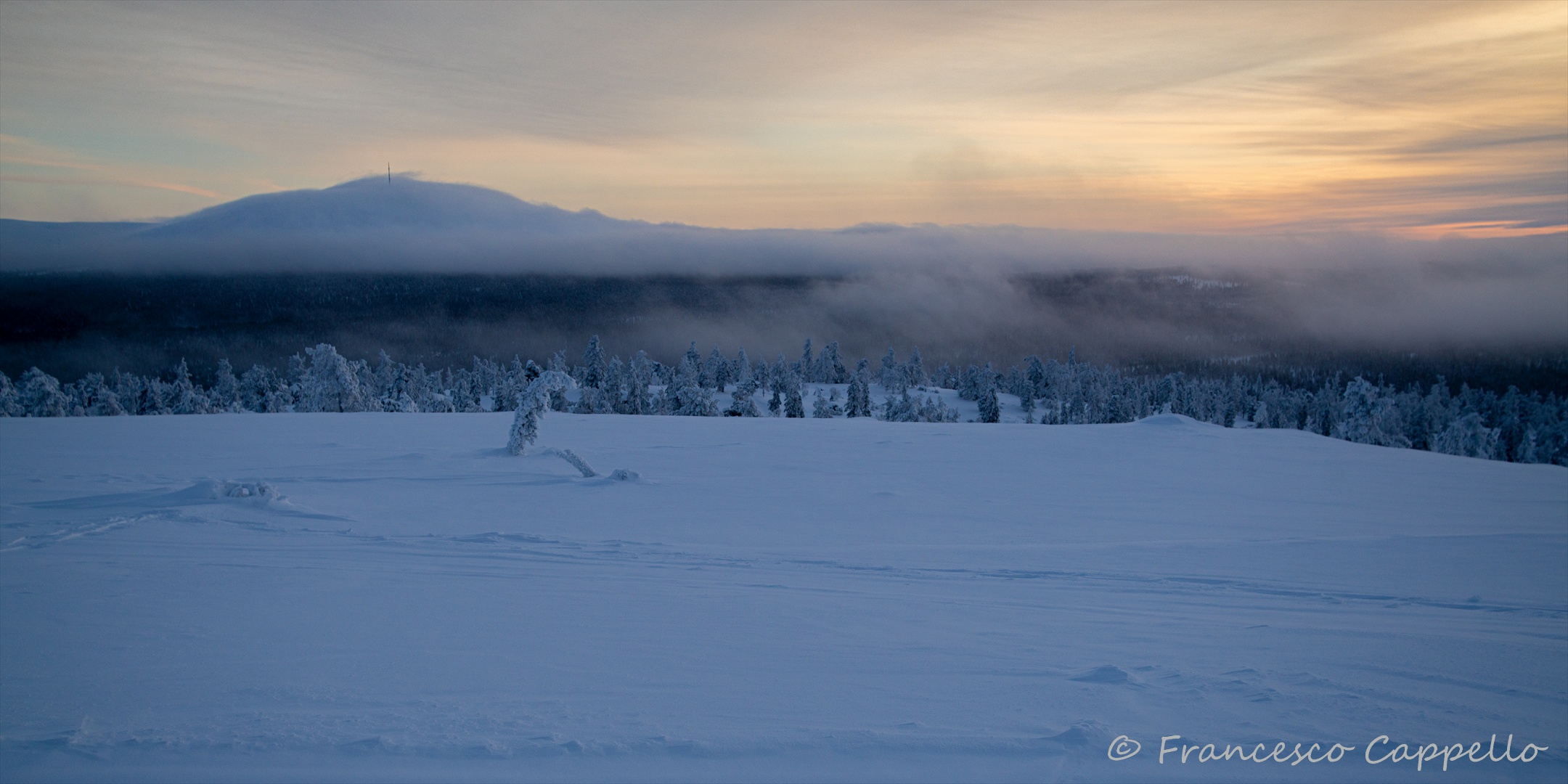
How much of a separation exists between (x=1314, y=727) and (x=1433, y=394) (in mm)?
83196

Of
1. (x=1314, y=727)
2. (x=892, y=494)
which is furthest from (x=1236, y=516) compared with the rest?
(x=1314, y=727)

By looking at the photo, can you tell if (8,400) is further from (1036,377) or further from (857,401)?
(1036,377)

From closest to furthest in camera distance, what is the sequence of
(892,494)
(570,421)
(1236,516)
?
(1236,516) < (892,494) < (570,421)

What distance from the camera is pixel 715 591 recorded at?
6.61 metres

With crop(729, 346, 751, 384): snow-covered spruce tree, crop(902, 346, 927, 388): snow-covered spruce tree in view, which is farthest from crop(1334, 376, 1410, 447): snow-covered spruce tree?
crop(729, 346, 751, 384): snow-covered spruce tree

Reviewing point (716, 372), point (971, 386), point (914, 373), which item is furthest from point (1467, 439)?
point (716, 372)

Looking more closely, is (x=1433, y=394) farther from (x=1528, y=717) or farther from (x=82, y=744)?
(x=82, y=744)

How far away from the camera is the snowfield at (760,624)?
13.0ft

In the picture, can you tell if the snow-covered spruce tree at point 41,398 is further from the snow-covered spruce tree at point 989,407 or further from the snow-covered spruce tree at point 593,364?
the snow-covered spruce tree at point 989,407

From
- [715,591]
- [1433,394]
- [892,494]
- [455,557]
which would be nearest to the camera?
[715,591]

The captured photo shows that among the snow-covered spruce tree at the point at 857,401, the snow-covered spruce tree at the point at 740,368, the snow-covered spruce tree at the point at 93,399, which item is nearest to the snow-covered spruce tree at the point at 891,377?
the snow-covered spruce tree at the point at 857,401

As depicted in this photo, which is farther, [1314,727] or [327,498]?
[327,498]

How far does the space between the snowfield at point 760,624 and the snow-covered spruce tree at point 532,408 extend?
148 centimetres
